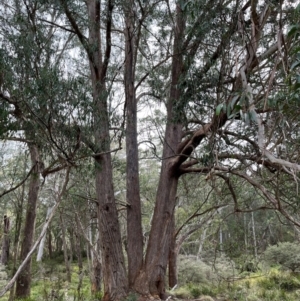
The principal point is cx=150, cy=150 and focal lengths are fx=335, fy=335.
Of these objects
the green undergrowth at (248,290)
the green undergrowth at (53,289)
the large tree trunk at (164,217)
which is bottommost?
the green undergrowth at (248,290)

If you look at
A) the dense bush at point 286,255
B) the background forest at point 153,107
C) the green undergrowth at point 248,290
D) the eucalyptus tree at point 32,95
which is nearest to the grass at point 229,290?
the green undergrowth at point 248,290

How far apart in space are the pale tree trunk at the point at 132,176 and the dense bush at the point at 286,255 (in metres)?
8.21

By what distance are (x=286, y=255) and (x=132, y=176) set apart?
29.2 feet

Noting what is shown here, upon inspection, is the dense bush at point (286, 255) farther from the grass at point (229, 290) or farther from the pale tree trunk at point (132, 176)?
the pale tree trunk at point (132, 176)

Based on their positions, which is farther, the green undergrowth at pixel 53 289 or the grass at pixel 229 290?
the grass at pixel 229 290

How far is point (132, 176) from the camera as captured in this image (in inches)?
206

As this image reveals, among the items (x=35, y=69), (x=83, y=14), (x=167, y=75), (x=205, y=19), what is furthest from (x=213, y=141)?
(x=83, y=14)

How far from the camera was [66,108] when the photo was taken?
11.3 ft

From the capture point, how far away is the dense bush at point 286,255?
11.5 metres

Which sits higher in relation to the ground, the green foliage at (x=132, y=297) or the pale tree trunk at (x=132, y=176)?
the pale tree trunk at (x=132, y=176)

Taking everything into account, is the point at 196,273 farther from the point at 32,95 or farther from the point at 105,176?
the point at 32,95

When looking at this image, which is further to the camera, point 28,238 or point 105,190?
point 28,238

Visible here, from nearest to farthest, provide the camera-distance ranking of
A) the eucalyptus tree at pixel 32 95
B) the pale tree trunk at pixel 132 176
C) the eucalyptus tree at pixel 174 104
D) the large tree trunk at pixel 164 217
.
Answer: the eucalyptus tree at pixel 32 95, the eucalyptus tree at pixel 174 104, the large tree trunk at pixel 164 217, the pale tree trunk at pixel 132 176

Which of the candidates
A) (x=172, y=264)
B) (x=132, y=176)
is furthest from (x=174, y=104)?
(x=172, y=264)
